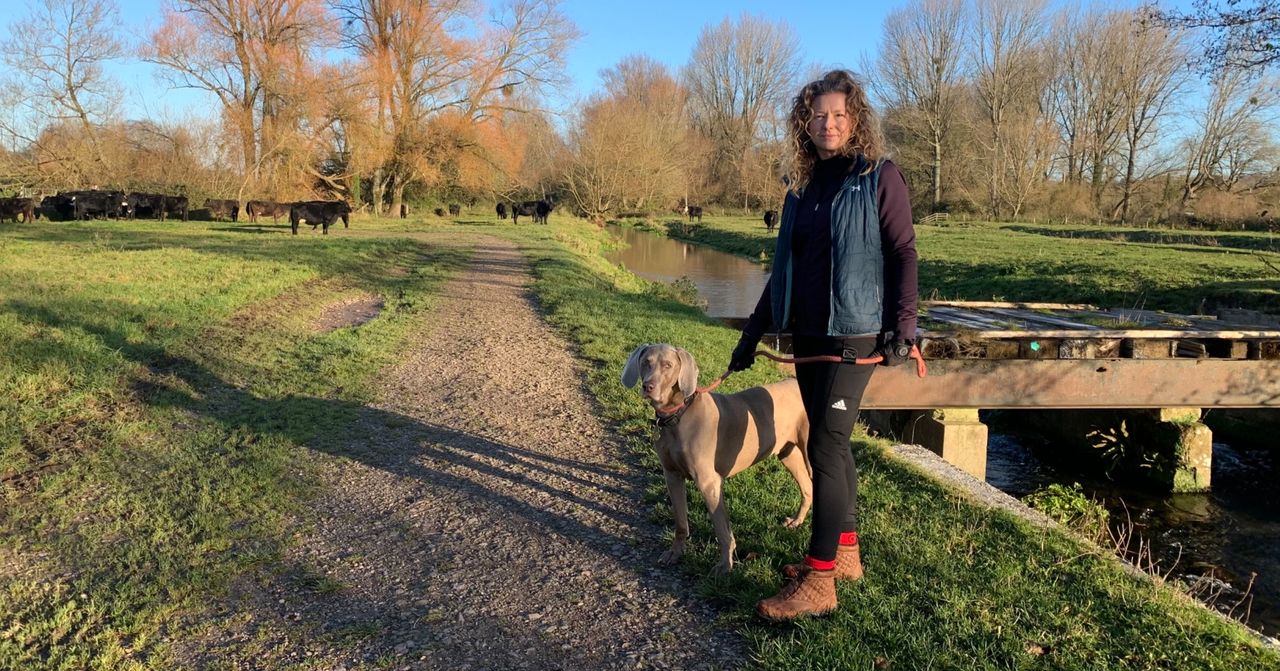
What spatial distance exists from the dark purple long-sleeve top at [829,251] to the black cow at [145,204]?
37355mm

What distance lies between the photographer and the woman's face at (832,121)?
325cm

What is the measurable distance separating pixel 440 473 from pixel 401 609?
1953mm

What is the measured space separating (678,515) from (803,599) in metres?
0.86

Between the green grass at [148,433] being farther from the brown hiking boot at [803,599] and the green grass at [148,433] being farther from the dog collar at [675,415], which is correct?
the brown hiking boot at [803,599]

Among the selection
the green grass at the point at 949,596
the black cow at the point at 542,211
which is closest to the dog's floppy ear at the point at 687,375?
the green grass at the point at 949,596

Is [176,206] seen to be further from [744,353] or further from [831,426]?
[831,426]

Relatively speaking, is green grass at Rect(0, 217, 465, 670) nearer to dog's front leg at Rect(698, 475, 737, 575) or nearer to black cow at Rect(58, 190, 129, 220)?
dog's front leg at Rect(698, 475, 737, 575)

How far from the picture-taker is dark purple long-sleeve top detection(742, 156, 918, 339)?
Answer: 124 inches

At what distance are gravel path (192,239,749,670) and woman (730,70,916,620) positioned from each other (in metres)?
0.64

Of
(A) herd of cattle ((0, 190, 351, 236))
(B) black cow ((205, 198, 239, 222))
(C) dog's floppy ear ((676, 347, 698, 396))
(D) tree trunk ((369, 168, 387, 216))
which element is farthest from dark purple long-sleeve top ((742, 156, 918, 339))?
(D) tree trunk ((369, 168, 387, 216))

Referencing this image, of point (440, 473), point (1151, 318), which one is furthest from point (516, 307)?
point (1151, 318)

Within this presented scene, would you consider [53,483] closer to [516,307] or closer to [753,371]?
[753,371]

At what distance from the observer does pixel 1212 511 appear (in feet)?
26.2

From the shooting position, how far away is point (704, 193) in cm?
7556
